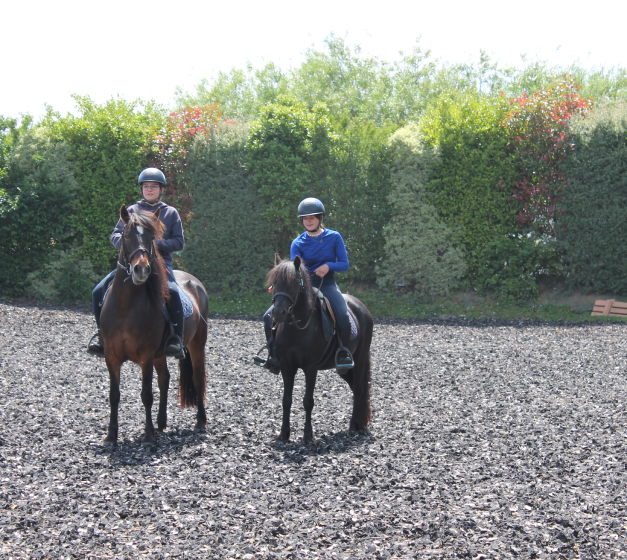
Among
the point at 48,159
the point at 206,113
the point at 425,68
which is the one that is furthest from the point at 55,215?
the point at 425,68

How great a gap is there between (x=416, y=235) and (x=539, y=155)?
3.59 meters

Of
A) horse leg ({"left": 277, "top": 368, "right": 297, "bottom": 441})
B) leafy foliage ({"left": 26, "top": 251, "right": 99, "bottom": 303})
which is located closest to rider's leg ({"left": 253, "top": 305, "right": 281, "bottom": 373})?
horse leg ({"left": 277, "top": 368, "right": 297, "bottom": 441})

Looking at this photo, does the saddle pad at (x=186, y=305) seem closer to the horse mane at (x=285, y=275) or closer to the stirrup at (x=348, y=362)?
the horse mane at (x=285, y=275)

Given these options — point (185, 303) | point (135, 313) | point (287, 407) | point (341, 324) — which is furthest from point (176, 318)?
point (341, 324)

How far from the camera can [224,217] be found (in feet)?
54.9

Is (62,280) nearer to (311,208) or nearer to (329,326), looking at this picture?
(311,208)

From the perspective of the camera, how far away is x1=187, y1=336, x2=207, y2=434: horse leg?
6.72m

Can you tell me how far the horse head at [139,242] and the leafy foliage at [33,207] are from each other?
38.9ft

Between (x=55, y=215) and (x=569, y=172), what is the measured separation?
1323 centimetres

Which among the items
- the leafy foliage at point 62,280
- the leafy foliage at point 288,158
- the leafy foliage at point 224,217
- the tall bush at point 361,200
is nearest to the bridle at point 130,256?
the leafy foliage at point 288,158

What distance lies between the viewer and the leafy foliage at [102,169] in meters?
16.8

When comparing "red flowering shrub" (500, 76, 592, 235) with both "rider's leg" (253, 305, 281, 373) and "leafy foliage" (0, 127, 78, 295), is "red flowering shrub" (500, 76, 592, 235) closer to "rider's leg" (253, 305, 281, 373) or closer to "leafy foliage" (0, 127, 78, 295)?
"rider's leg" (253, 305, 281, 373)

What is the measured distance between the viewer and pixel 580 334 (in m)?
12.9

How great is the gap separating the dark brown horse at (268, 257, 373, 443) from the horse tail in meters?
1.35
